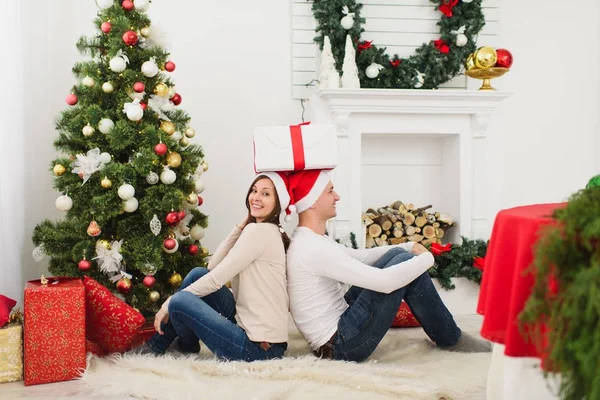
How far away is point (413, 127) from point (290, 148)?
1.72 meters

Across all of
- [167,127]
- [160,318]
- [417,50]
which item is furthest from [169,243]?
[417,50]

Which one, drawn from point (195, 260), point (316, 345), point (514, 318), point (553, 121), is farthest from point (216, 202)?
point (514, 318)

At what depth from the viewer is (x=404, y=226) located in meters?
4.12

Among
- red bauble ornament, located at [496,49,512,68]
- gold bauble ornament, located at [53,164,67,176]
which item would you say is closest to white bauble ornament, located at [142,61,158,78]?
gold bauble ornament, located at [53,164,67,176]

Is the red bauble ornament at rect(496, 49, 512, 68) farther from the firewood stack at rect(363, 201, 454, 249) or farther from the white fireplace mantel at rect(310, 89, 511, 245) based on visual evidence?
the firewood stack at rect(363, 201, 454, 249)

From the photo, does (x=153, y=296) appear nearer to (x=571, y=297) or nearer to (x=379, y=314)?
(x=379, y=314)

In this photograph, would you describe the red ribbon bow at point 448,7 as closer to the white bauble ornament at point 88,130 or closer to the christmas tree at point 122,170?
the christmas tree at point 122,170

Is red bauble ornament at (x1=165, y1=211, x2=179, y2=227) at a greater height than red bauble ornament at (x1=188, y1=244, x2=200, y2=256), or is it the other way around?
red bauble ornament at (x1=165, y1=211, x2=179, y2=227)

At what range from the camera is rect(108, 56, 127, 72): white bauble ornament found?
125 inches

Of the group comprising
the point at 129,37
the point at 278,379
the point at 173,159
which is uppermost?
the point at 129,37

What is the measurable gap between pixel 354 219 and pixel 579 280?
2.70 metres

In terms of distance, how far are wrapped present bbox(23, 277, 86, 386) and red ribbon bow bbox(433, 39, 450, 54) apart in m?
2.87

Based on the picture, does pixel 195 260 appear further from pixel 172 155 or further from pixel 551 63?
pixel 551 63

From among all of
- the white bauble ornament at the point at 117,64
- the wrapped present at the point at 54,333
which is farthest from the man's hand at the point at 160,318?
the white bauble ornament at the point at 117,64
